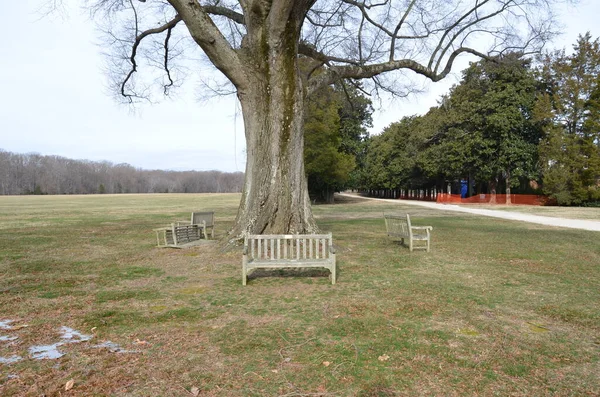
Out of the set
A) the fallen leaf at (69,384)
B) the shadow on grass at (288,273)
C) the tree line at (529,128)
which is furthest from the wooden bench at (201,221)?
the tree line at (529,128)

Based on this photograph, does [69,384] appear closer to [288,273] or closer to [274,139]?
[288,273]

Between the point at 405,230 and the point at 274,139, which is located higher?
the point at 274,139

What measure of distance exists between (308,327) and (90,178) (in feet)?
510

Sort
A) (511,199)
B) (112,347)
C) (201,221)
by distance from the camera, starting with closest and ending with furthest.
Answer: (112,347), (201,221), (511,199)

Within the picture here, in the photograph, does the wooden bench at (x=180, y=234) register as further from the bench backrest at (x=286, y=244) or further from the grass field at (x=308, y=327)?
the bench backrest at (x=286, y=244)

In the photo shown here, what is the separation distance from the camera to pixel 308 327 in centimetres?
468

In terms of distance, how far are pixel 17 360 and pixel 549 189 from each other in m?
39.3

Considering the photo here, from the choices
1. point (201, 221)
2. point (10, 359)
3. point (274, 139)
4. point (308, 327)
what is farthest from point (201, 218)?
point (10, 359)

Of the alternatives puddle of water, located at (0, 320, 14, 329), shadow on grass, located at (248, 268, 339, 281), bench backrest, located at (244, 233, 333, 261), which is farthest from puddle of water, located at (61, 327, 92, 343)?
shadow on grass, located at (248, 268, 339, 281)

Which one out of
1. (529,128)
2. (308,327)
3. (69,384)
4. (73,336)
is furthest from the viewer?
(529,128)

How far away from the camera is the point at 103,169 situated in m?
152

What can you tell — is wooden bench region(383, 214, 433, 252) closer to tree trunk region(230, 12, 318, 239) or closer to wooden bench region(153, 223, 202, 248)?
tree trunk region(230, 12, 318, 239)

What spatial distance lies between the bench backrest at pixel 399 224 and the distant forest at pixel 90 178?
139106 mm

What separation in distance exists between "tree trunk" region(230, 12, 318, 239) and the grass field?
51.0 inches
